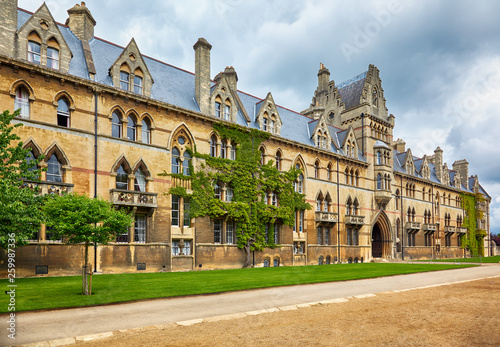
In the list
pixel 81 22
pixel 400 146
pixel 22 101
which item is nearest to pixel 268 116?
pixel 81 22

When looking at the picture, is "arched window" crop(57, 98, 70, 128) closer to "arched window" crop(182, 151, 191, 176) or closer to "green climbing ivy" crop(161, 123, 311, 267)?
"green climbing ivy" crop(161, 123, 311, 267)

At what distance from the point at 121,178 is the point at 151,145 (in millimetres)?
3084

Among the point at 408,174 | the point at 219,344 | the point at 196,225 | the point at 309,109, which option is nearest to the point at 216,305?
the point at 219,344

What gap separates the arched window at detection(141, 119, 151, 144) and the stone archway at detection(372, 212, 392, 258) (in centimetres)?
3131

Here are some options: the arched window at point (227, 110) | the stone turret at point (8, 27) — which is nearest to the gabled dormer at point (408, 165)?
the arched window at point (227, 110)

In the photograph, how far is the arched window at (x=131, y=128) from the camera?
25.9 metres

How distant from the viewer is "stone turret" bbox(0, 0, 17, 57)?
841 inches

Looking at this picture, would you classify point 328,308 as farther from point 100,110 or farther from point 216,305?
point 100,110

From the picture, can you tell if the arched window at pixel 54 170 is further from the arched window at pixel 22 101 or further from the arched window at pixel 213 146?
the arched window at pixel 213 146

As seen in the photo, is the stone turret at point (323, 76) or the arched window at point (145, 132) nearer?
the arched window at point (145, 132)

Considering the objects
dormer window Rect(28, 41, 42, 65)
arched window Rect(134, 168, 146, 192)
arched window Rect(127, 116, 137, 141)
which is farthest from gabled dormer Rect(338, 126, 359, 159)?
dormer window Rect(28, 41, 42, 65)

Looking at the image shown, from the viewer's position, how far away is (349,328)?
974 cm

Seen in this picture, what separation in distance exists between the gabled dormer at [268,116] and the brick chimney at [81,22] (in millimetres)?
14883

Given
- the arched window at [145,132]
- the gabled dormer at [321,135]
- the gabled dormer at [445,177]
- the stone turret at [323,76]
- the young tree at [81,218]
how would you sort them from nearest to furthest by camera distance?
1. the young tree at [81,218]
2. the arched window at [145,132]
3. the gabled dormer at [321,135]
4. the stone turret at [323,76]
5. the gabled dormer at [445,177]
